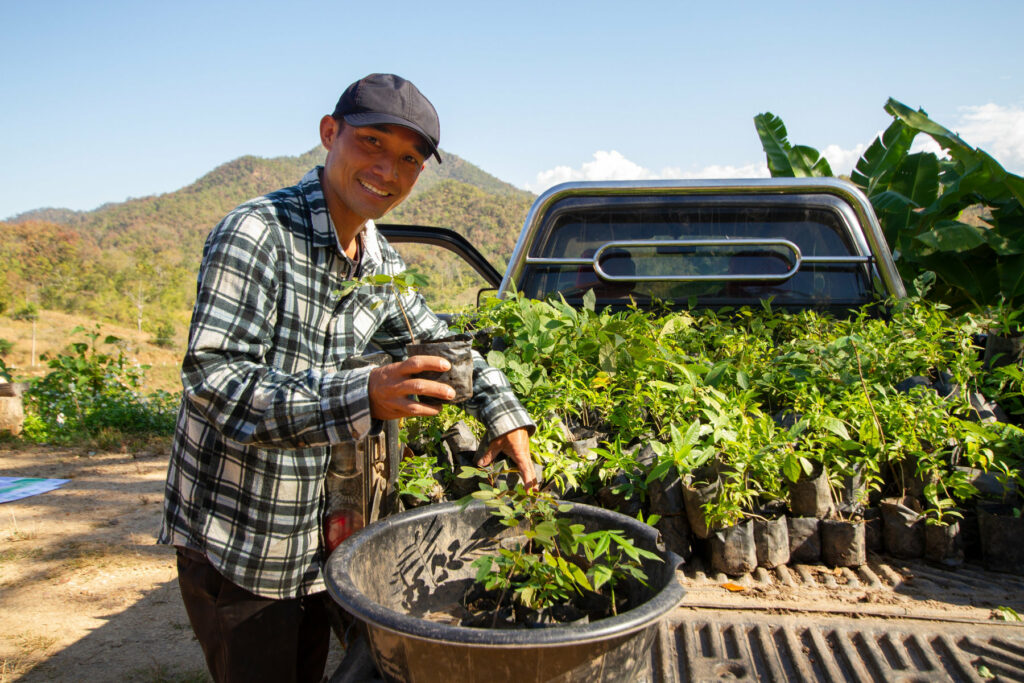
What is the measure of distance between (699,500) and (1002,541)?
889 mm

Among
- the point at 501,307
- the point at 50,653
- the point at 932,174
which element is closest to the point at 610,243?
the point at 501,307

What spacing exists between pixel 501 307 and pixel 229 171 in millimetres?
89035

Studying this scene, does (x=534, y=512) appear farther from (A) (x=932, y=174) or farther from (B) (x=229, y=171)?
(B) (x=229, y=171)

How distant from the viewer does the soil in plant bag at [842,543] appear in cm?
193

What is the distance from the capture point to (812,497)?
6.48 ft

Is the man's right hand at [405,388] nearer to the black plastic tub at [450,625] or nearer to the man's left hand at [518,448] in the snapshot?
the black plastic tub at [450,625]

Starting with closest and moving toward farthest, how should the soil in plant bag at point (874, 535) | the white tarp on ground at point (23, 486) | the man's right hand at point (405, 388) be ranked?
the man's right hand at point (405, 388) → the soil in plant bag at point (874, 535) → the white tarp on ground at point (23, 486)

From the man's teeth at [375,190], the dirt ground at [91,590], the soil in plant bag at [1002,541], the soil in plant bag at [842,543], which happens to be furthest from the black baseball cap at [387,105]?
the dirt ground at [91,590]

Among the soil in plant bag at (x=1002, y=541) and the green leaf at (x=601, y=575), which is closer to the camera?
the green leaf at (x=601, y=575)

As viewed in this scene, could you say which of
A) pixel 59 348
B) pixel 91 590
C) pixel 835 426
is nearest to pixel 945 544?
pixel 835 426

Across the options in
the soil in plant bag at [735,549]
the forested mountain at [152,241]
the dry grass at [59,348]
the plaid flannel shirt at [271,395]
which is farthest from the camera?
the forested mountain at [152,241]

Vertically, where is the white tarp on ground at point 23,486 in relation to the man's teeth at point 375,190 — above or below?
below

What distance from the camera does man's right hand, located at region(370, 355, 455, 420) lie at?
3.93ft

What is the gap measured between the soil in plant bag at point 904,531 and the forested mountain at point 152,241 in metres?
11.9
